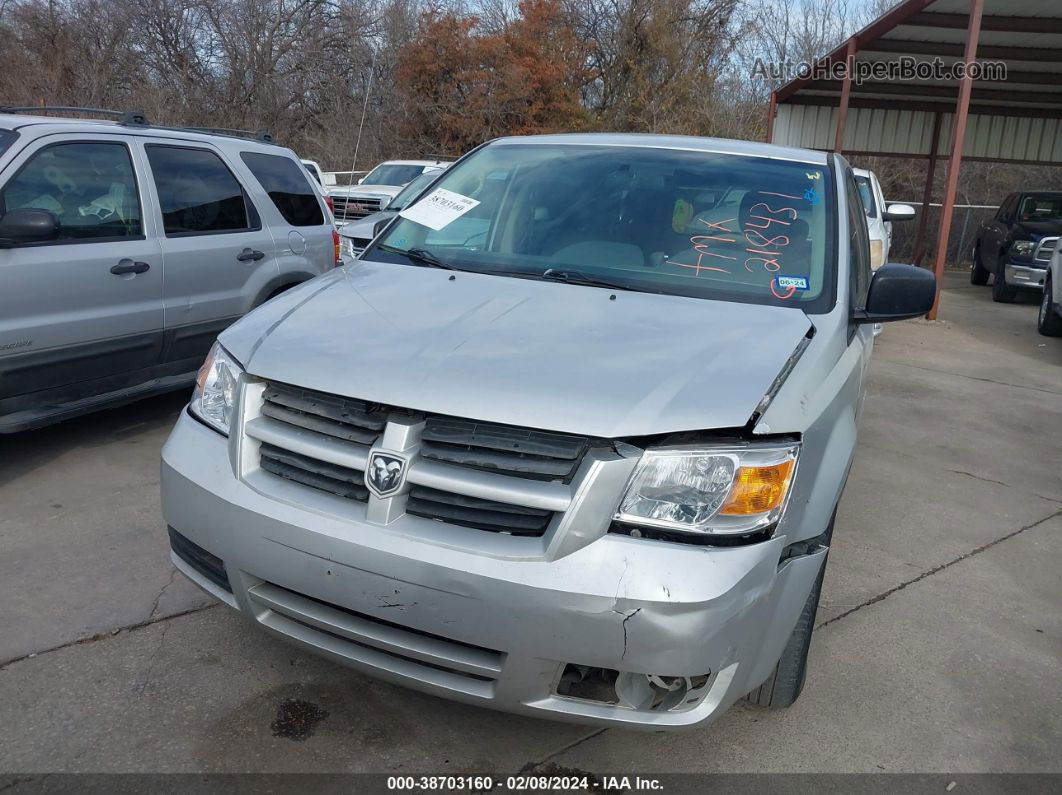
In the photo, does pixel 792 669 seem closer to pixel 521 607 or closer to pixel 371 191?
pixel 521 607

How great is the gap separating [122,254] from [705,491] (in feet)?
12.9

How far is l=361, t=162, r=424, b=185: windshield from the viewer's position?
14.7m

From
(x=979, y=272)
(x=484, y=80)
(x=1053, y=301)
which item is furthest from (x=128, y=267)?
(x=484, y=80)

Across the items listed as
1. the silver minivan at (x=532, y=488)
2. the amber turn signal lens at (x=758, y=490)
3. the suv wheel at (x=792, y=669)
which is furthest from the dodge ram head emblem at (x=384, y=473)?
the suv wheel at (x=792, y=669)

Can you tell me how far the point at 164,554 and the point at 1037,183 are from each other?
3158 cm

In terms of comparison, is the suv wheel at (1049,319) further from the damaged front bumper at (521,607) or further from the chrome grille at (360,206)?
the damaged front bumper at (521,607)

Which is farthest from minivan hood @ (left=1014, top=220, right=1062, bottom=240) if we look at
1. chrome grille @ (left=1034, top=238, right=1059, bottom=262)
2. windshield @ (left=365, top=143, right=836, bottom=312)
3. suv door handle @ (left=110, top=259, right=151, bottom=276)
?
suv door handle @ (left=110, top=259, right=151, bottom=276)

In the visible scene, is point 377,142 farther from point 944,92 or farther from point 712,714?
point 712,714

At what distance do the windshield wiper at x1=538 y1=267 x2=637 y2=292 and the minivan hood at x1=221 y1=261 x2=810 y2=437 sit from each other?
0.26 ft

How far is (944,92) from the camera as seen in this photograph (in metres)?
17.4

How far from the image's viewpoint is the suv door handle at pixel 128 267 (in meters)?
4.77

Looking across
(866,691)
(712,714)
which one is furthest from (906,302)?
(712,714)

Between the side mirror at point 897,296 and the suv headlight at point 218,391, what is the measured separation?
2137mm

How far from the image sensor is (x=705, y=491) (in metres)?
2.17
